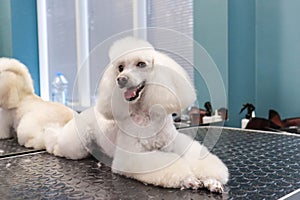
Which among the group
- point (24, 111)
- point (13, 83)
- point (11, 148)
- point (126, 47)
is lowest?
point (11, 148)

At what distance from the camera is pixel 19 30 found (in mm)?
1120

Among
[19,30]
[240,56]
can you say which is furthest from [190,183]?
[240,56]

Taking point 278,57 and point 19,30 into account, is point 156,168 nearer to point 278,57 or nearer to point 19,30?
point 19,30

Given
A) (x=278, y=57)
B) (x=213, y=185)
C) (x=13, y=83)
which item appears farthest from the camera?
(x=278, y=57)

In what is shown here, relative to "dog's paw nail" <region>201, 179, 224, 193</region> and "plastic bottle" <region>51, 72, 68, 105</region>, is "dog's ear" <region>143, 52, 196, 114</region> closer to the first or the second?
"dog's paw nail" <region>201, 179, 224, 193</region>

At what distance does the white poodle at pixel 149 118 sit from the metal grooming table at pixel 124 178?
30 mm

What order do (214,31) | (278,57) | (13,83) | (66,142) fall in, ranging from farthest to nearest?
(278,57) → (214,31) → (13,83) → (66,142)

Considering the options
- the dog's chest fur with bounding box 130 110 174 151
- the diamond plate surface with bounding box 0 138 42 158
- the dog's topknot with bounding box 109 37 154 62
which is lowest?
the diamond plate surface with bounding box 0 138 42 158

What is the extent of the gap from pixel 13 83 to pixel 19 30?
182mm

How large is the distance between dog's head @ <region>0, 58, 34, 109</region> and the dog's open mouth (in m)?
0.55

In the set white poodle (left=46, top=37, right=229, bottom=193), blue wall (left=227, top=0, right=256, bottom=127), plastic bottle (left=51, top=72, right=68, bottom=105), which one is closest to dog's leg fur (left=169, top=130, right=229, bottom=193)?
white poodle (left=46, top=37, right=229, bottom=193)

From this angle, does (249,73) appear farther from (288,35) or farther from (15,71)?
(15,71)

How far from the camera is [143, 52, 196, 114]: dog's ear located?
2.45 feet

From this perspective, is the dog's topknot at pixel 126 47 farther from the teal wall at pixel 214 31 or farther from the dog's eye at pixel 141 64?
the teal wall at pixel 214 31
